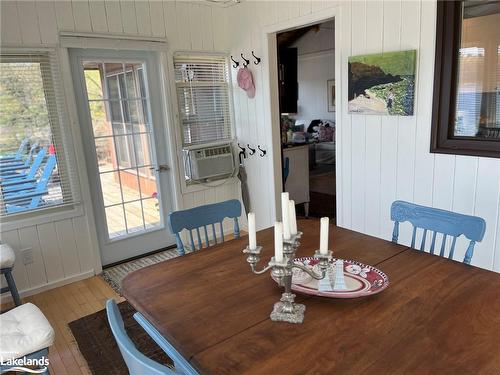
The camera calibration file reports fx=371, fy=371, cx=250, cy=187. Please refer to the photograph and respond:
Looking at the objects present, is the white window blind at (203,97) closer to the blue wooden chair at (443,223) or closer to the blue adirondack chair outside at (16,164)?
the blue adirondack chair outside at (16,164)

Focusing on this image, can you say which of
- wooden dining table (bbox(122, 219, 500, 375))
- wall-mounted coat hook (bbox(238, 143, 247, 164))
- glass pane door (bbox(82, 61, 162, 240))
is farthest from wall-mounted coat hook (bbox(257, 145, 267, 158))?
wooden dining table (bbox(122, 219, 500, 375))

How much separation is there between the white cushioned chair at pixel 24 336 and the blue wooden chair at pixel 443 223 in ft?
5.78

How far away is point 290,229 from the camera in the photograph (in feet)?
4.03

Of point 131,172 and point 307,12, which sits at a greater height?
point 307,12

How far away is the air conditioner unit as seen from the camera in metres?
3.73

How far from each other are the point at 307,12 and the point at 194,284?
2.42 m

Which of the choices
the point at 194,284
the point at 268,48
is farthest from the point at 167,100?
the point at 194,284

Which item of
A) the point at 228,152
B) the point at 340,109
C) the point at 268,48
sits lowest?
the point at 228,152

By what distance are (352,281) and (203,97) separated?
9.17 ft

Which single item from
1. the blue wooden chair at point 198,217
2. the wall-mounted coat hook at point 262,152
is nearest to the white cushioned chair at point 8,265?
the blue wooden chair at point 198,217

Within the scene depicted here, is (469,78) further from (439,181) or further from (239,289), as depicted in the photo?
(239,289)

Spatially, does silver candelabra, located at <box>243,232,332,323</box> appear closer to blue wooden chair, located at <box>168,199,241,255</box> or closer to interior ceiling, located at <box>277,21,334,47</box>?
blue wooden chair, located at <box>168,199,241,255</box>

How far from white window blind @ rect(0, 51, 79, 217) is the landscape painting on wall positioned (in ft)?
7.45

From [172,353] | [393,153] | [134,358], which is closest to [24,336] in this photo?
[172,353]
